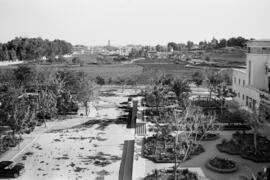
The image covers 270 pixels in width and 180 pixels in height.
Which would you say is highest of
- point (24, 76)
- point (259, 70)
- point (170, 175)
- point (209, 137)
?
point (259, 70)

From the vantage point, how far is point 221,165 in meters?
20.0

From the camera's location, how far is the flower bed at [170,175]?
1822cm

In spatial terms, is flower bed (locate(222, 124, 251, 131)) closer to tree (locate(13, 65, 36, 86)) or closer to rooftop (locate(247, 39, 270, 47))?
rooftop (locate(247, 39, 270, 47))

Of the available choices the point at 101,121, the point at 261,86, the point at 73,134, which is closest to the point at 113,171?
the point at 73,134

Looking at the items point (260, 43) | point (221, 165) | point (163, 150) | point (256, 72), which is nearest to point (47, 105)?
point (163, 150)

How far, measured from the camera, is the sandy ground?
807 inches

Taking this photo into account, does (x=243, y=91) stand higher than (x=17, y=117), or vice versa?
(x=243, y=91)

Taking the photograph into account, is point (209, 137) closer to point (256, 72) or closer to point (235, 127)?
point (235, 127)

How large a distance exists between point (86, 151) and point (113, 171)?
488 centimetres

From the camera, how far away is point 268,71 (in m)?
31.3

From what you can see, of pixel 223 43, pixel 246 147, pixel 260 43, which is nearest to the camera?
pixel 246 147

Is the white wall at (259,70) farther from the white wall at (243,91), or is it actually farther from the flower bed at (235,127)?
the flower bed at (235,127)

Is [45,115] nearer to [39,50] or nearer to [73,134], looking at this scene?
[73,134]

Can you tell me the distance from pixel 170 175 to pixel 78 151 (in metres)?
9.38
